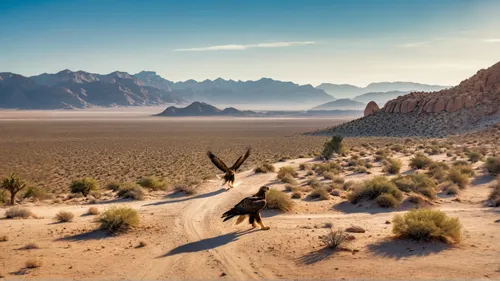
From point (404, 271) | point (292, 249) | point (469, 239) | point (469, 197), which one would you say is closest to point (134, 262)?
point (292, 249)

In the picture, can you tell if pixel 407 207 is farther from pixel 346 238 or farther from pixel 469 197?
pixel 346 238

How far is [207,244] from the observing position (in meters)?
10.8

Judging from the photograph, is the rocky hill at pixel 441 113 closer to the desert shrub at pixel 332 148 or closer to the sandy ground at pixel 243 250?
the desert shrub at pixel 332 148

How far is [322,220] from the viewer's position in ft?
43.7

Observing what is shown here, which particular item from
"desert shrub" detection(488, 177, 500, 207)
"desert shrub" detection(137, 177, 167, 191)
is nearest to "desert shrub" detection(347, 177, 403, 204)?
"desert shrub" detection(488, 177, 500, 207)

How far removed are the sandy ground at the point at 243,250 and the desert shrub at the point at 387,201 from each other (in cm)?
63

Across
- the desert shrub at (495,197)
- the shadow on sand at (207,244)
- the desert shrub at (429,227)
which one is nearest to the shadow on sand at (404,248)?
the desert shrub at (429,227)

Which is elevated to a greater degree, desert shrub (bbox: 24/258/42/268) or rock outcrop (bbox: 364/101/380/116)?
rock outcrop (bbox: 364/101/380/116)

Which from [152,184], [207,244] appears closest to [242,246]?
[207,244]

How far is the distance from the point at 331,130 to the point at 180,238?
67784 millimetres

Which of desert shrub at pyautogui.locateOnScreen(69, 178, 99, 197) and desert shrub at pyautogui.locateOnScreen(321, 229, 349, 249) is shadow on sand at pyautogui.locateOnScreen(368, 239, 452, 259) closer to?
desert shrub at pyautogui.locateOnScreen(321, 229, 349, 249)

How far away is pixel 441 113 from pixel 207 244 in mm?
67554

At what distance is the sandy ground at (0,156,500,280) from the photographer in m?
8.77

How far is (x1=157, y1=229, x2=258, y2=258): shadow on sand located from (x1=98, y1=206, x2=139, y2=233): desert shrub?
2.28 meters
